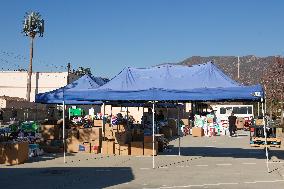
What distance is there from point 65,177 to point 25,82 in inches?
2313

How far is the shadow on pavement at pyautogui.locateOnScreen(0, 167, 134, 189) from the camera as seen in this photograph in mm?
10281

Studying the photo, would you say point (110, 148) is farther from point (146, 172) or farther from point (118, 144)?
point (146, 172)

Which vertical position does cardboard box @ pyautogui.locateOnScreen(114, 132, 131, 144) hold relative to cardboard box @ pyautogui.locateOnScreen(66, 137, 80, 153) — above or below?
above

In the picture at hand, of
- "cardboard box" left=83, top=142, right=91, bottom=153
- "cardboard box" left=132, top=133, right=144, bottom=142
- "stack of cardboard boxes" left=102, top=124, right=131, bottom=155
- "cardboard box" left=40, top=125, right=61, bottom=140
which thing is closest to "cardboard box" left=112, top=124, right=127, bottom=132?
"cardboard box" left=132, top=133, right=144, bottom=142

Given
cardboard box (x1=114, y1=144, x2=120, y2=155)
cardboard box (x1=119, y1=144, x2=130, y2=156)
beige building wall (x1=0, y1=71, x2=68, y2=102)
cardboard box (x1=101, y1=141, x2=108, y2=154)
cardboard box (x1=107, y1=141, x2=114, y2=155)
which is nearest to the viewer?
cardboard box (x1=119, y1=144, x2=130, y2=156)

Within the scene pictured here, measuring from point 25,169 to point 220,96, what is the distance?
6141 mm

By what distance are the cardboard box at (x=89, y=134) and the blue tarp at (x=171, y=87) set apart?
2.73 meters

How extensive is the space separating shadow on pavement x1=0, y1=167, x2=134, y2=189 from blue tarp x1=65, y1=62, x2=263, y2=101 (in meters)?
2.45

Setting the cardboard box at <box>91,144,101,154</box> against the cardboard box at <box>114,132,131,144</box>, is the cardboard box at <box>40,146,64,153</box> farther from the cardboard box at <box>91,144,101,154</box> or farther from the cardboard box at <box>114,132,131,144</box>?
the cardboard box at <box>114,132,131,144</box>

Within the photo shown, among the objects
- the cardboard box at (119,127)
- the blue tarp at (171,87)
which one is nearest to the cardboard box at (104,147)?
Answer: the cardboard box at (119,127)

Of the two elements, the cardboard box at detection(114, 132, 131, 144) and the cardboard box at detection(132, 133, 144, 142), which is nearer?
the cardboard box at detection(114, 132, 131, 144)

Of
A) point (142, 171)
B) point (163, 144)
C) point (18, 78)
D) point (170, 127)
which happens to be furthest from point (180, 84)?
point (18, 78)

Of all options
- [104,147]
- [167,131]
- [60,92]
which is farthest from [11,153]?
[167,131]

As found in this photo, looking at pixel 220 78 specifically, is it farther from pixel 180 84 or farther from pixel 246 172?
pixel 246 172
